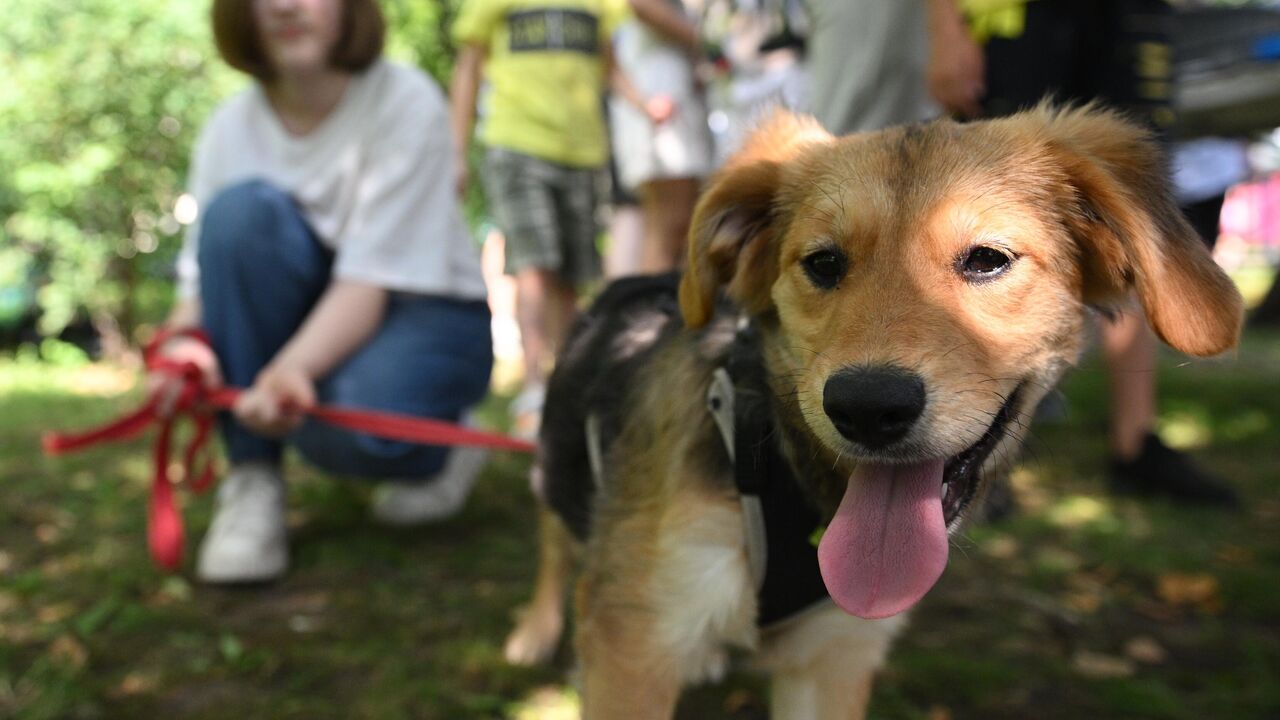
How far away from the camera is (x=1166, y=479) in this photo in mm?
4160

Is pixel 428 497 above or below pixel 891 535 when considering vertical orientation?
below

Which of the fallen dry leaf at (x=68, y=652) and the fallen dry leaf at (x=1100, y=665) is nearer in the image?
the fallen dry leaf at (x=68, y=652)

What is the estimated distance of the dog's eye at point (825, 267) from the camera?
170 cm

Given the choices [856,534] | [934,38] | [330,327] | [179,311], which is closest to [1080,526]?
[934,38]

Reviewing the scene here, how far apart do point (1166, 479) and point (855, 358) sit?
3388 mm

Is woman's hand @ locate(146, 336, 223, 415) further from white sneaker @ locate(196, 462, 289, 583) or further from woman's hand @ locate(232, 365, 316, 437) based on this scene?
white sneaker @ locate(196, 462, 289, 583)

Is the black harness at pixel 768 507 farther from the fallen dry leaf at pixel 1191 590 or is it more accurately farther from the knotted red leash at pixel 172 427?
the fallen dry leaf at pixel 1191 590

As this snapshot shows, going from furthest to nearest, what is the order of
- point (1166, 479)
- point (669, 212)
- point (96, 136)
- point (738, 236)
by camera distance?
1. point (96, 136)
2. point (669, 212)
3. point (1166, 479)
4. point (738, 236)

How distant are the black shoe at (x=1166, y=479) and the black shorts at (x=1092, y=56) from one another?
1.59 metres

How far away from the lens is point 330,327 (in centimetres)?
320

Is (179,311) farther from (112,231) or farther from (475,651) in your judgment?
(112,231)

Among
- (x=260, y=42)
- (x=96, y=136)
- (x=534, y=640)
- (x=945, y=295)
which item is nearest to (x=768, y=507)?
(x=945, y=295)

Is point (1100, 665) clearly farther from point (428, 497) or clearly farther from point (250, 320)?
point (250, 320)

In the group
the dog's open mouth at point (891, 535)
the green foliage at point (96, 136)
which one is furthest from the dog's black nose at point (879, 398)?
the green foliage at point (96, 136)
